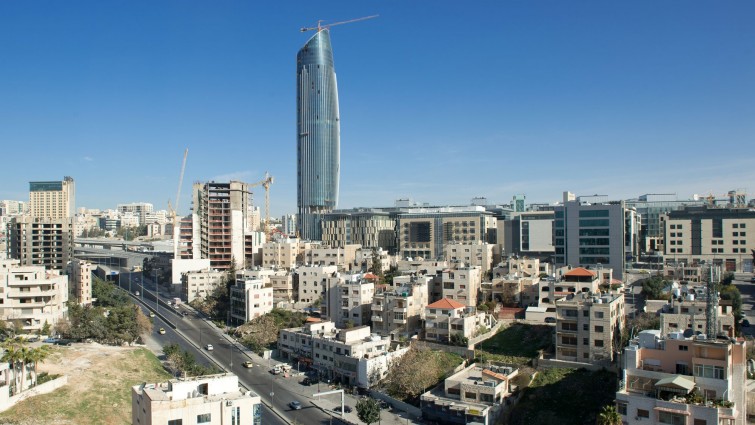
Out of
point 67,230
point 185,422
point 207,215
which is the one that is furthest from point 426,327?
point 67,230

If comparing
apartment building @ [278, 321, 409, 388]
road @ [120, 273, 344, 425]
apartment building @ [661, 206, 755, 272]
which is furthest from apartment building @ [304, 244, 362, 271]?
apartment building @ [661, 206, 755, 272]

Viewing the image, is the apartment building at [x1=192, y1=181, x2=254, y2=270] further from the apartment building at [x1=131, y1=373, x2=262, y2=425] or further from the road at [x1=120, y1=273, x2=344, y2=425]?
the apartment building at [x1=131, y1=373, x2=262, y2=425]

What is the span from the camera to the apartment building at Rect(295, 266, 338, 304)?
5744cm

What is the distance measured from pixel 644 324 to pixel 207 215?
57.3 meters

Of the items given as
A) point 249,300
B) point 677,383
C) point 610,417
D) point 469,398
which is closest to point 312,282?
point 249,300

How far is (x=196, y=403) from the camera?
19969 millimetres

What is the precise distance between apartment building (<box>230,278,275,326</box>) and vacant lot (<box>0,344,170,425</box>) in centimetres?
1142

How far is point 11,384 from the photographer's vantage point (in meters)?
30.8

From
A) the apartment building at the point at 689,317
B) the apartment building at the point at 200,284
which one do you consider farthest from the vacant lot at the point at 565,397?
the apartment building at the point at 200,284

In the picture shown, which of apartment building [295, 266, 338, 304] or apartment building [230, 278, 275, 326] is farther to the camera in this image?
apartment building [295, 266, 338, 304]

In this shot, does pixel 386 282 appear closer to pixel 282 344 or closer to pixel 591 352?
pixel 282 344

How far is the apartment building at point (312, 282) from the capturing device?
57438mm

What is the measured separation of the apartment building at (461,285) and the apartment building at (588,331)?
41.6 ft

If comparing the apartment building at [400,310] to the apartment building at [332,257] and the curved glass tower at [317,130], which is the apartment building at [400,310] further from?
the curved glass tower at [317,130]
